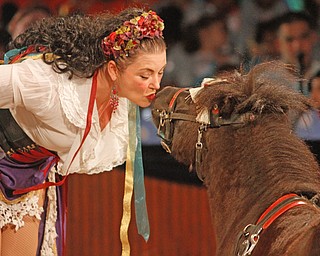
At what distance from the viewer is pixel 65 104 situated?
2293 millimetres

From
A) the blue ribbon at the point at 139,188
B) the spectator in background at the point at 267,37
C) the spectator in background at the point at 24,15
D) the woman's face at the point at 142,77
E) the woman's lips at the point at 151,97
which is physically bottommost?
the blue ribbon at the point at 139,188

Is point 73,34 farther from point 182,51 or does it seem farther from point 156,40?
point 182,51

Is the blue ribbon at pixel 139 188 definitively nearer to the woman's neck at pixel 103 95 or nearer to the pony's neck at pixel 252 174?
the woman's neck at pixel 103 95

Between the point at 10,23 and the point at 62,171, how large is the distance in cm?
185

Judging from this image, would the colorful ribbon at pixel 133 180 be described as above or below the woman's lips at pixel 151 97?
below

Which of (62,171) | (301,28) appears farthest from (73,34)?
(301,28)

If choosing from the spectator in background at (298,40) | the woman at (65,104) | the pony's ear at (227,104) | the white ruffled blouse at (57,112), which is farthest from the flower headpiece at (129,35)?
the spectator in background at (298,40)

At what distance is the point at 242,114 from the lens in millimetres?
2066

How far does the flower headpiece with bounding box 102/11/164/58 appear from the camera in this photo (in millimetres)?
2340

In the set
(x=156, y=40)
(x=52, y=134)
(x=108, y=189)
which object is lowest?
(x=108, y=189)

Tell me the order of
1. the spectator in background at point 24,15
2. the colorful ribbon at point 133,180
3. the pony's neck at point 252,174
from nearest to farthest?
the pony's neck at point 252,174
the colorful ribbon at point 133,180
the spectator in background at point 24,15

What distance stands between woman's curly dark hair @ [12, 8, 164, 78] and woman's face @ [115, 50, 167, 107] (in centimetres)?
8

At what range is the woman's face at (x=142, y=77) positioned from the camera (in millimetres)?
2365

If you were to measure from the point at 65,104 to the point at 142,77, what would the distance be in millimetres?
243
